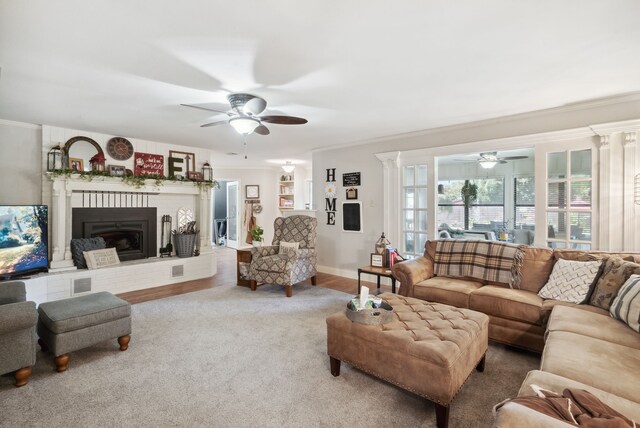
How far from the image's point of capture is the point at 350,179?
17.5ft

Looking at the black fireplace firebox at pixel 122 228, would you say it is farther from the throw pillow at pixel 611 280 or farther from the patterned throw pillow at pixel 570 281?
the throw pillow at pixel 611 280

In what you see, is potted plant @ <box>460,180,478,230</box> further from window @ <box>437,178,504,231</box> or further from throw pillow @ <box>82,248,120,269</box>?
throw pillow @ <box>82,248,120,269</box>

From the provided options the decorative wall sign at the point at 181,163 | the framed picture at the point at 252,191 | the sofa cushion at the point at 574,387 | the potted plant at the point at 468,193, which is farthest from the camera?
the framed picture at the point at 252,191

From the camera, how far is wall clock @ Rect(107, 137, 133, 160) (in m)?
4.72

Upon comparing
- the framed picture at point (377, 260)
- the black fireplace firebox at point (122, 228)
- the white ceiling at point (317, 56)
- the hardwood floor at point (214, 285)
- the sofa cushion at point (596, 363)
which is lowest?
the hardwood floor at point (214, 285)

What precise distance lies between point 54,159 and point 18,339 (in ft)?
9.65

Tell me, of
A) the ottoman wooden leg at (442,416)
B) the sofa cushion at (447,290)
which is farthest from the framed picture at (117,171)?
the ottoman wooden leg at (442,416)

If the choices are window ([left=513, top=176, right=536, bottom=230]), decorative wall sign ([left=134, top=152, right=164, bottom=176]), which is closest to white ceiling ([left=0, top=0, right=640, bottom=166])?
decorative wall sign ([left=134, top=152, right=164, bottom=176])

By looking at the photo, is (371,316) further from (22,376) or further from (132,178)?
(132,178)

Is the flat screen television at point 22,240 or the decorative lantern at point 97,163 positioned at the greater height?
the decorative lantern at point 97,163

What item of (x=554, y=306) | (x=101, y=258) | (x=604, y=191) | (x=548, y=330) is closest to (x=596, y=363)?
(x=548, y=330)

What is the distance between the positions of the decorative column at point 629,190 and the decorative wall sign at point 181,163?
5.89 meters

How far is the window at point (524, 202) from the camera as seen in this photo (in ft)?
23.5

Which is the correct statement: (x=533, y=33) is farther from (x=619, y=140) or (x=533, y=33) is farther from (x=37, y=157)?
(x=37, y=157)
